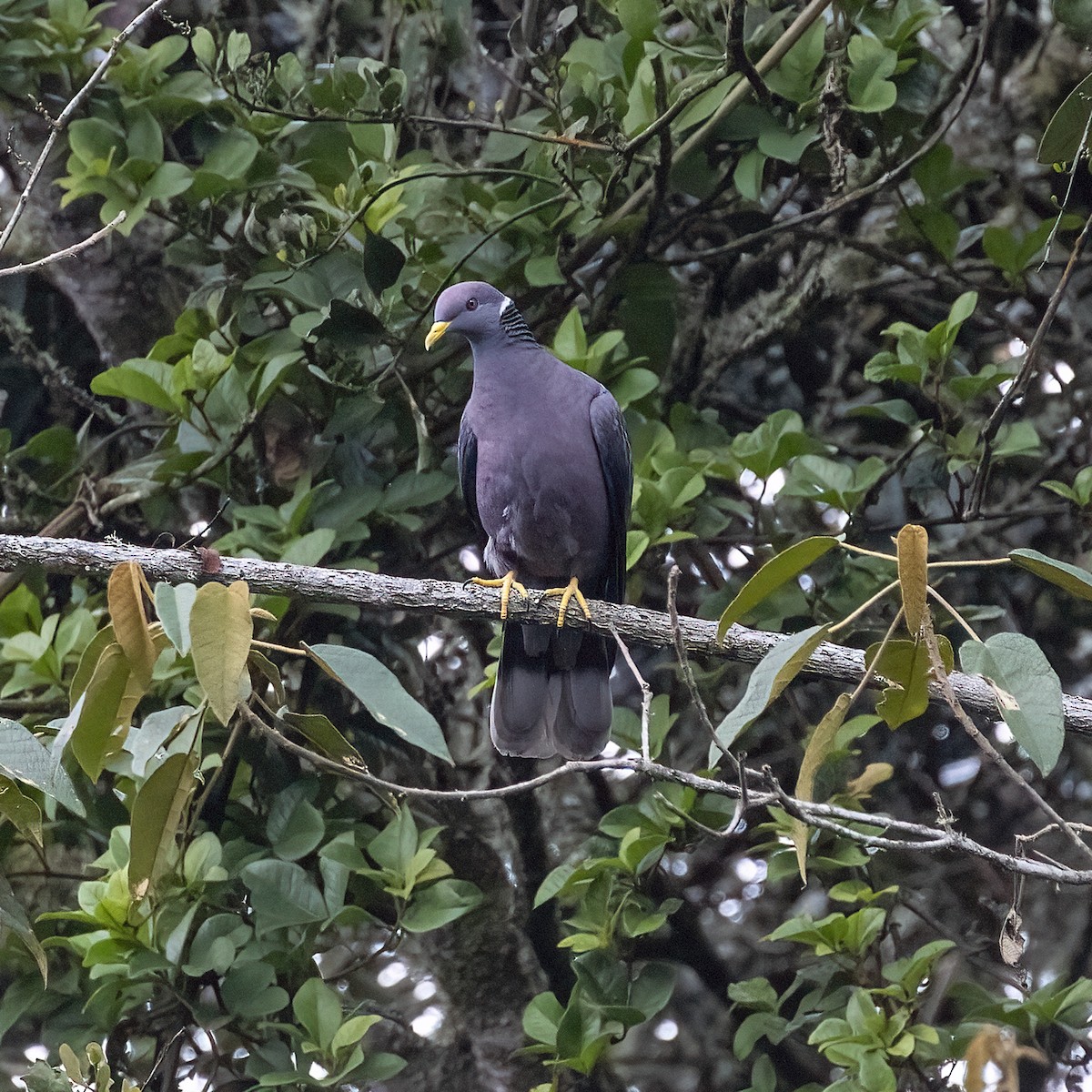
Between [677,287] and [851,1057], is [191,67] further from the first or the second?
[851,1057]

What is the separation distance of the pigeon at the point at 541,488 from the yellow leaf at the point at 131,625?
1.66 m

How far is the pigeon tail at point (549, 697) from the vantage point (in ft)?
10.8

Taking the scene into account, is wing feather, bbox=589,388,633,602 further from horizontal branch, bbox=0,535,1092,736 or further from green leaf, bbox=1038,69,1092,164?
green leaf, bbox=1038,69,1092,164

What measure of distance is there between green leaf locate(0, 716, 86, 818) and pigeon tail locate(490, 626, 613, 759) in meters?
1.72

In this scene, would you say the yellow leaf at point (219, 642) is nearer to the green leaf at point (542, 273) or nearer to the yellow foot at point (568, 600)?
the yellow foot at point (568, 600)

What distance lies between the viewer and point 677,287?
150 inches

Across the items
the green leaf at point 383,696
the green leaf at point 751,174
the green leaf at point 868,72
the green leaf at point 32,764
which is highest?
the green leaf at point 868,72

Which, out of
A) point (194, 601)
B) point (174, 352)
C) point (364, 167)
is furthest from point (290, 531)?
point (194, 601)

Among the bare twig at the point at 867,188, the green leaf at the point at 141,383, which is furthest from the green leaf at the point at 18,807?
the bare twig at the point at 867,188

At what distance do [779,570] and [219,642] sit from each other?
2.34ft

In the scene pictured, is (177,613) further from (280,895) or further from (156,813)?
(280,895)

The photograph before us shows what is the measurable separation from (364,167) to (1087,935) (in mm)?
2765

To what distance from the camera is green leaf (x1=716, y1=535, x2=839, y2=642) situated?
165cm

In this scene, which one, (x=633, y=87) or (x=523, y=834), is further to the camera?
(x=523, y=834)
